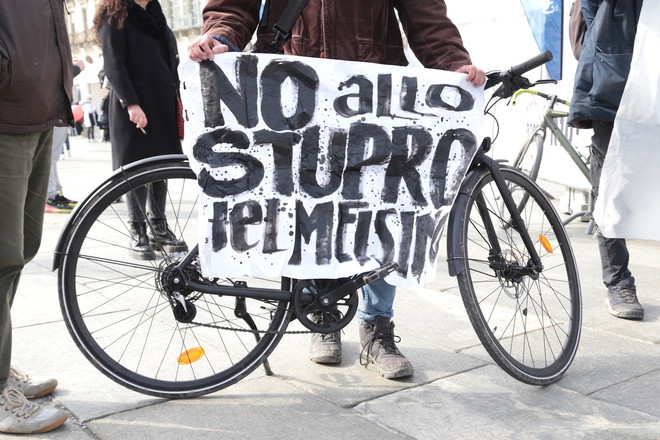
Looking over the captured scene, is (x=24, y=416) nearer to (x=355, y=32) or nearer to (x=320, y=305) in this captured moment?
(x=320, y=305)

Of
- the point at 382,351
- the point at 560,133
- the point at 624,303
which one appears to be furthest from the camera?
the point at 560,133

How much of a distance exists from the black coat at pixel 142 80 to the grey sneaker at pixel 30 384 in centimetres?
257

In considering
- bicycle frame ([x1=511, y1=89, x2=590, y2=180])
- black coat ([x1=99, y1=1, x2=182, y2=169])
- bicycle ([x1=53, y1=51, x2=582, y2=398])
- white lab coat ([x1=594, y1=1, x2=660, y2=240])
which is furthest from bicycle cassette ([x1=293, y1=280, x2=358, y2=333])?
bicycle frame ([x1=511, y1=89, x2=590, y2=180])

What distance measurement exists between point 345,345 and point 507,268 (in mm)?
872

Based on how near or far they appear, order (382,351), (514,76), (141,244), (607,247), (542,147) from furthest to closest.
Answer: (542,147) → (607,247) → (141,244) → (382,351) → (514,76)

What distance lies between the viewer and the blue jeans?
10.4 feet

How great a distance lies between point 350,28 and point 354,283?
3.19 ft

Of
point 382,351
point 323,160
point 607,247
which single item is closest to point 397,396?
point 382,351

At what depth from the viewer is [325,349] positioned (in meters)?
3.17

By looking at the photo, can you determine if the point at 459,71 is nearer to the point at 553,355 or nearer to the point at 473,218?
the point at 473,218

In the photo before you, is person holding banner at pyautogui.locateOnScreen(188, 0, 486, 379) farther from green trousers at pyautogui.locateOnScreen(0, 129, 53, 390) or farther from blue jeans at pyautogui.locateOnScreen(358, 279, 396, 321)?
green trousers at pyautogui.locateOnScreen(0, 129, 53, 390)

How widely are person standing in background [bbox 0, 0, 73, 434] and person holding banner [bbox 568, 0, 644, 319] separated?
2.51 meters

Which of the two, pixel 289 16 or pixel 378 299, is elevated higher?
pixel 289 16

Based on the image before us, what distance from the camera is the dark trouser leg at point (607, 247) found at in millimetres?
3882
